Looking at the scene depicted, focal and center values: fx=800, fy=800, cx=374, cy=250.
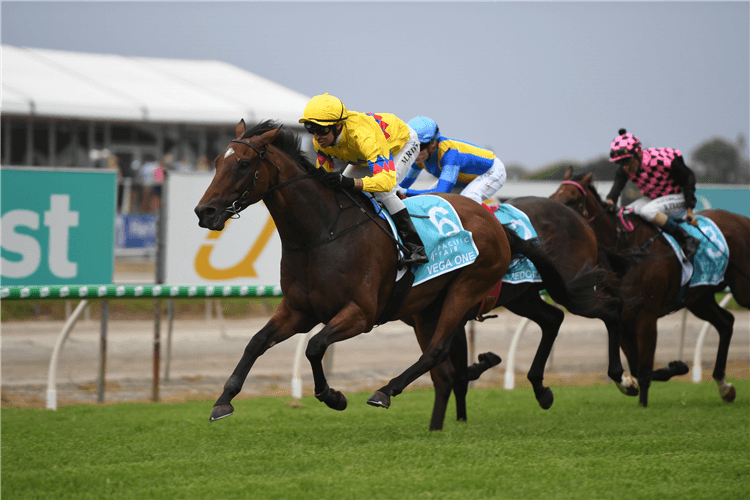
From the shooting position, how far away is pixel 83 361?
775 centimetres

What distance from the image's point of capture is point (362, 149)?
162 inches

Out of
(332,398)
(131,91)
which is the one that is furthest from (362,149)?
(131,91)

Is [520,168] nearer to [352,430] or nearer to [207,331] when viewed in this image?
[207,331]

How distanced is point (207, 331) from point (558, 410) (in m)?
5.01

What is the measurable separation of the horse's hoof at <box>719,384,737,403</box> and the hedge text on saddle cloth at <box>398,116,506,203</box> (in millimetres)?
2519

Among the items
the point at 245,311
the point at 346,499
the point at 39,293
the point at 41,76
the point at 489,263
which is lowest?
the point at 245,311

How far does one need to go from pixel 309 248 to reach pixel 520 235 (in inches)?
71.8

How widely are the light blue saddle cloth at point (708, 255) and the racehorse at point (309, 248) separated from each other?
123 inches

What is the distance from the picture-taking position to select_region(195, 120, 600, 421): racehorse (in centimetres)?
374

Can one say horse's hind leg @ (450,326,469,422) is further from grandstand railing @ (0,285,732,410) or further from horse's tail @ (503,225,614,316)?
grandstand railing @ (0,285,732,410)

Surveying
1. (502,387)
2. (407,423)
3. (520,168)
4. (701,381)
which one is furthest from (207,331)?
(520,168)

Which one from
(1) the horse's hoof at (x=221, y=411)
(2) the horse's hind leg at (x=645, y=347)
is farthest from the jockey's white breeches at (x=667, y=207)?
(1) the horse's hoof at (x=221, y=411)

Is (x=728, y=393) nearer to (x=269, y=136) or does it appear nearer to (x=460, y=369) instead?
(x=460, y=369)

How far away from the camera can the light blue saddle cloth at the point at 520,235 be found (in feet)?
17.3
